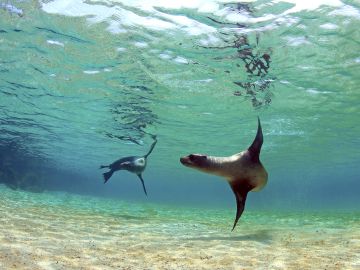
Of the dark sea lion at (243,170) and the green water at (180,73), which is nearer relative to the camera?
the dark sea lion at (243,170)

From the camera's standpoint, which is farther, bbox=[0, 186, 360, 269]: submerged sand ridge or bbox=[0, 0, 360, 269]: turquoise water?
bbox=[0, 0, 360, 269]: turquoise water

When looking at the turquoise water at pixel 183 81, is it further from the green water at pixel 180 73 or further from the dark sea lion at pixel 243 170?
the dark sea lion at pixel 243 170

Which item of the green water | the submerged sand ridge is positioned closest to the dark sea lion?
the submerged sand ridge

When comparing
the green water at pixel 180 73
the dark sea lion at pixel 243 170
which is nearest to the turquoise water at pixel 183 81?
the green water at pixel 180 73

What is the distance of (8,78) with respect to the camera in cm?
1869

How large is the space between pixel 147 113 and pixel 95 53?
362 inches

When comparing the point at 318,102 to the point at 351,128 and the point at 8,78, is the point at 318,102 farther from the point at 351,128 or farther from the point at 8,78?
the point at 8,78

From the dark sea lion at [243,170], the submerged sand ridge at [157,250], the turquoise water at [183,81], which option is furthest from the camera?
the turquoise water at [183,81]

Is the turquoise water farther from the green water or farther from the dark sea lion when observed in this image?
the dark sea lion

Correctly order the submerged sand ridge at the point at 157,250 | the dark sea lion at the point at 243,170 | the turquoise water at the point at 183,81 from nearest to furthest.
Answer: the submerged sand ridge at the point at 157,250, the dark sea lion at the point at 243,170, the turquoise water at the point at 183,81

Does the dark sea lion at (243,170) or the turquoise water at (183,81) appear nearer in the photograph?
the dark sea lion at (243,170)

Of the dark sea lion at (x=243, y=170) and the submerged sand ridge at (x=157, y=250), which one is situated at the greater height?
the dark sea lion at (x=243, y=170)

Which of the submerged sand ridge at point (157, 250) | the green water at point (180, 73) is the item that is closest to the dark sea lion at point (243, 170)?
the submerged sand ridge at point (157, 250)

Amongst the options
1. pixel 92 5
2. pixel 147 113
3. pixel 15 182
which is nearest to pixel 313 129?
pixel 147 113
